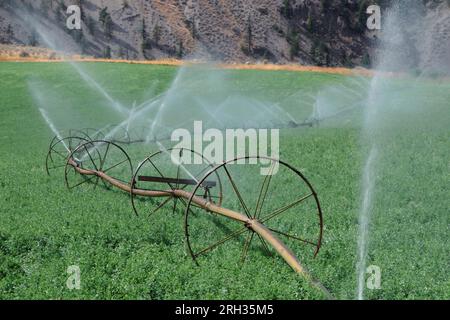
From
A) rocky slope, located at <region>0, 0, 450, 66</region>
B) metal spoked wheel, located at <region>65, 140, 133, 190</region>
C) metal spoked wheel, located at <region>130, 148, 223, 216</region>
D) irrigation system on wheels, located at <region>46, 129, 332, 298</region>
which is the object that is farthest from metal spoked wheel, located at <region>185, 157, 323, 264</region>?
rocky slope, located at <region>0, 0, 450, 66</region>

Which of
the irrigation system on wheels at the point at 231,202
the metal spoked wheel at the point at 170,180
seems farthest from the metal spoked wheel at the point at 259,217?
the metal spoked wheel at the point at 170,180

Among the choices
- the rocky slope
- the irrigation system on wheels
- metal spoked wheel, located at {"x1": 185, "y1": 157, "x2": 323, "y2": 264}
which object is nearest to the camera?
the irrigation system on wheels

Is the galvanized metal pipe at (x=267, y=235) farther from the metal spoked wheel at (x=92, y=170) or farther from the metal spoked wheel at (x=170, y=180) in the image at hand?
the metal spoked wheel at (x=92, y=170)

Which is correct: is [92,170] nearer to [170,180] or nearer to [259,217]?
[170,180]

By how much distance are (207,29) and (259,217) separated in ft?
289

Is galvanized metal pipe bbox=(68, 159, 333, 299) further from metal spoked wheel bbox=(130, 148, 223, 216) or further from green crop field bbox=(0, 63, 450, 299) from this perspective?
metal spoked wheel bbox=(130, 148, 223, 216)

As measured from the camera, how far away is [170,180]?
11.8m

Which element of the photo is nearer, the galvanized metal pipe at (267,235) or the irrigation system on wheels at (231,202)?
the galvanized metal pipe at (267,235)

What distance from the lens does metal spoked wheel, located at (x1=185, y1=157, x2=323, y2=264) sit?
9.21 m

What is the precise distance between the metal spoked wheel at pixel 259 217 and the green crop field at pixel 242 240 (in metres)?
0.13

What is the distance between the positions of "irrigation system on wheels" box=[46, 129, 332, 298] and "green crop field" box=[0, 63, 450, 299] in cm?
19

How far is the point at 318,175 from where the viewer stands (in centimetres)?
1591

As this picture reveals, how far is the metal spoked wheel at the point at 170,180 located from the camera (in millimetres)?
11781

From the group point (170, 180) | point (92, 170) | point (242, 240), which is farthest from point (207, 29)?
point (242, 240)
